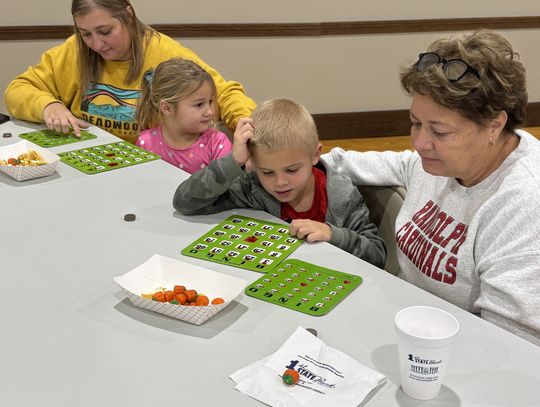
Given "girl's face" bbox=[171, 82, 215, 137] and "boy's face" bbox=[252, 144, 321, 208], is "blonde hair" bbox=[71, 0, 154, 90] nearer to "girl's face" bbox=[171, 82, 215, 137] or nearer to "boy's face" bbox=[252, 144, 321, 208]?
"girl's face" bbox=[171, 82, 215, 137]

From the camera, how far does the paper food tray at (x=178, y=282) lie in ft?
4.70

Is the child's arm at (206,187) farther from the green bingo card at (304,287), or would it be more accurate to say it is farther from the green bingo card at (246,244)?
the green bingo card at (304,287)

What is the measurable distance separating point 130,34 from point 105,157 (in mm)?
575

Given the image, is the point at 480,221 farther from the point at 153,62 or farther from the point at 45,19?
the point at 45,19

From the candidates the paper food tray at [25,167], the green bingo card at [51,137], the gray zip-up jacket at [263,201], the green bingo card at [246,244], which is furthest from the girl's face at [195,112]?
the green bingo card at [246,244]

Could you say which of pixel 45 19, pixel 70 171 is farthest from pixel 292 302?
pixel 45 19

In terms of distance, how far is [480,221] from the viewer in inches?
62.5

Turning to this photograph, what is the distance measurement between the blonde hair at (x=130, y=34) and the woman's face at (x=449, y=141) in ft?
4.53

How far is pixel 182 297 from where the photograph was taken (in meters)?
1.48

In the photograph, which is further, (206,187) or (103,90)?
(103,90)

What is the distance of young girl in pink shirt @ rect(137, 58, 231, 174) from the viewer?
246 cm

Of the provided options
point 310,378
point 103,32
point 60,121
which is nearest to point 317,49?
point 103,32

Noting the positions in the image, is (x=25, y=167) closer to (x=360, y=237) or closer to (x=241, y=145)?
(x=241, y=145)

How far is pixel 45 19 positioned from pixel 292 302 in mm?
3190
